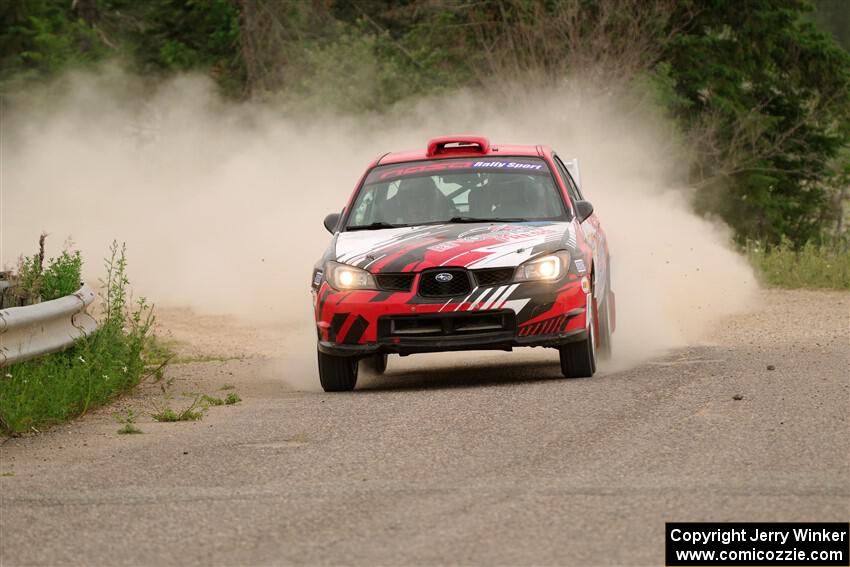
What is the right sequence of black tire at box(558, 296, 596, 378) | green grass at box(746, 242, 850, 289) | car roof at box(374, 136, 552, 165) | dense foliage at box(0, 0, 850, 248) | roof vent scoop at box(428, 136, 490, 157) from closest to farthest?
black tire at box(558, 296, 596, 378) < car roof at box(374, 136, 552, 165) < roof vent scoop at box(428, 136, 490, 157) < green grass at box(746, 242, 850, 289) < dense foliage at box(0, 0, 850, 248)

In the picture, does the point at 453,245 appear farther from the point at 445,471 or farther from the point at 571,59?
the point at 571,59

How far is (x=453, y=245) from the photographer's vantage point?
1130cm

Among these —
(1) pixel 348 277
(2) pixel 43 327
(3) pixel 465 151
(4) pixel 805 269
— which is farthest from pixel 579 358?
(4) pixel 805 269

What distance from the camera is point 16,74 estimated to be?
40406mm

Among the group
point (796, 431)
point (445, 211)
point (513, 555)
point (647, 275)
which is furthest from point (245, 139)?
point (513, 555)

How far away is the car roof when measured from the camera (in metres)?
13.1

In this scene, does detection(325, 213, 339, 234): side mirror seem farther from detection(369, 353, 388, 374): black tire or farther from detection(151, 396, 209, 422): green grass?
detection(151, 396, 209, 422): green grass

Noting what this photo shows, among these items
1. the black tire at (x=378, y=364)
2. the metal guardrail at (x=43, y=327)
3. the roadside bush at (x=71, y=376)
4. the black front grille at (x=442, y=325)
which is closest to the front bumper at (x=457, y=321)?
the black front grille at (x=442, y=325)

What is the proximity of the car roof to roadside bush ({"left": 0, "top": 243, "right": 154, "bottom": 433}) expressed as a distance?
254 cm

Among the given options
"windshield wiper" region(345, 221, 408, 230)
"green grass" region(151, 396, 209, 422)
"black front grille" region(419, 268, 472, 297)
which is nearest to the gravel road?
"green grass" region(151, 396, 209, 422)

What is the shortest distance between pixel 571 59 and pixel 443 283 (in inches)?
841

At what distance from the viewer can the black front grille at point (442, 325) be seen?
11141 millimetres

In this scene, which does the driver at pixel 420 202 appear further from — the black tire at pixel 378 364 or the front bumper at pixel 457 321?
the black tire at pixel 378 364

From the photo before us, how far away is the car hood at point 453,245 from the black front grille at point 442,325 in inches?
13.4
